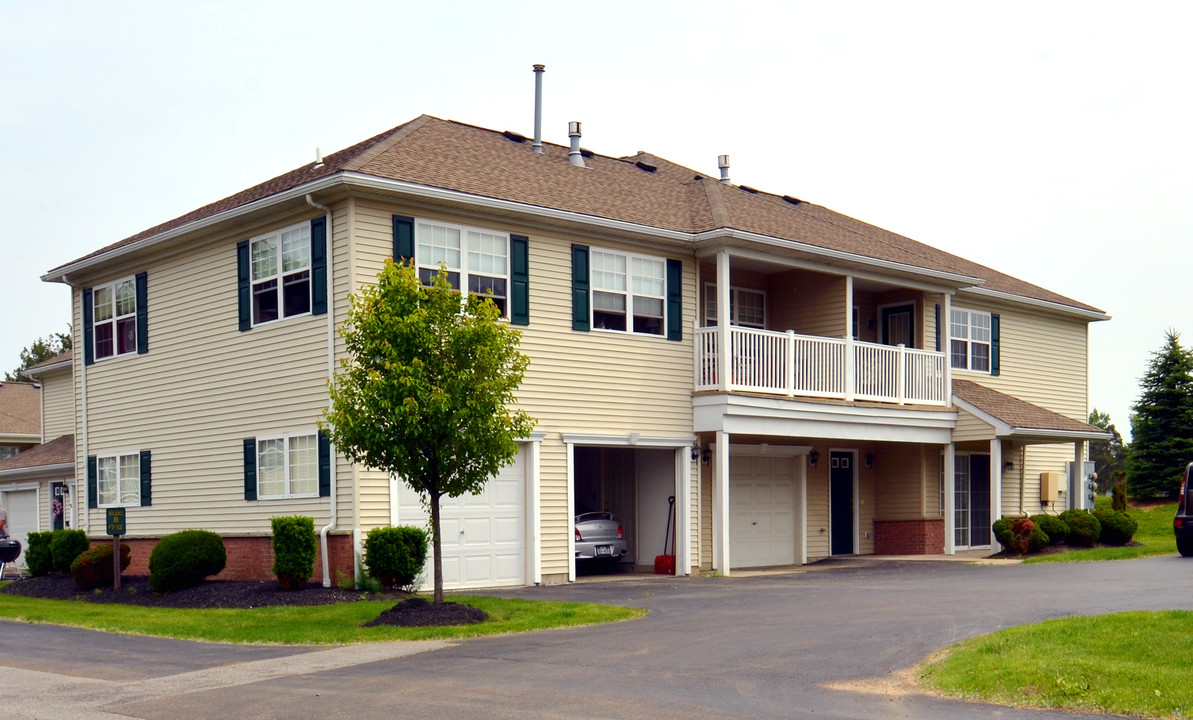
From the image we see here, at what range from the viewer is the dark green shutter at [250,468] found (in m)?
21.5

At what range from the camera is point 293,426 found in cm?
2062

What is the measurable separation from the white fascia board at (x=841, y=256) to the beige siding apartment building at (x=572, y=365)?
0.20ft

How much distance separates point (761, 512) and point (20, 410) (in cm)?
2967

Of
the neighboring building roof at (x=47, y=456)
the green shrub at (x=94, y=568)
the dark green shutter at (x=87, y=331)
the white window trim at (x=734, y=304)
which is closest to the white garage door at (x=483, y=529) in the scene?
the white window trim at (x=734, y=304)

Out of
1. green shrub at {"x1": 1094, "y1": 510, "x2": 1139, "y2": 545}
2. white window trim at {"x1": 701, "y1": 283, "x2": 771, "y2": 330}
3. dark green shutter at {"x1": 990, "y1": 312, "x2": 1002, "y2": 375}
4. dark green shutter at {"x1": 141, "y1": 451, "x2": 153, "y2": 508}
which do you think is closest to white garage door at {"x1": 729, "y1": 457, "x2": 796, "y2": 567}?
white window trim at {"x1": 701, "y1": 283, "x2": 771, "y2": 330}

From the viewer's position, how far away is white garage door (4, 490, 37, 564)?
34312mm

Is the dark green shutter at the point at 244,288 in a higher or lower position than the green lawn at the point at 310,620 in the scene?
higher

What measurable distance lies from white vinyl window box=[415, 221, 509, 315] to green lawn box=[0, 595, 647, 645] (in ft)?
16.8

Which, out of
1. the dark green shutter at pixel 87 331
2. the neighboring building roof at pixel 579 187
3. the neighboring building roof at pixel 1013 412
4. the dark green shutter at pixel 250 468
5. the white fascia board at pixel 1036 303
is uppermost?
the neighboring building roof at pixel 579 187

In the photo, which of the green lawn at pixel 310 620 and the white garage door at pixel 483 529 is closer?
the green lawn at pixel 310 620

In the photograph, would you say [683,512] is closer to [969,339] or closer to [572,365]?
[572,365]

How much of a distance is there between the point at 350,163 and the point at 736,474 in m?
10.6

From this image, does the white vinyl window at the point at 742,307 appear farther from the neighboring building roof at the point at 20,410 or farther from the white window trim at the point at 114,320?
the neighboring building roof at the point at 20,410

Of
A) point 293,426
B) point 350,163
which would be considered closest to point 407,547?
point 293,426
